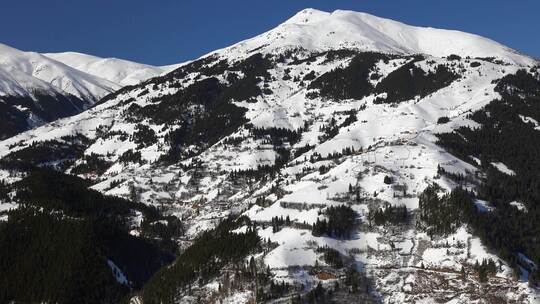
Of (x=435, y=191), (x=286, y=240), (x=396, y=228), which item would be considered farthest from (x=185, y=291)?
(x=435, y=191)

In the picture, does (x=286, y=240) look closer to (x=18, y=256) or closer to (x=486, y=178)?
(x=486, y=178)

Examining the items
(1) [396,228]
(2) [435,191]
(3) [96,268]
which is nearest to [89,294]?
(3) [96,268]

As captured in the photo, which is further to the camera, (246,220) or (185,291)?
(246,220)

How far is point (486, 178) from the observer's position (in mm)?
194000

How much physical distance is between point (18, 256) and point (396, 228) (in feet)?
355

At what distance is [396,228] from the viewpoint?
6599 inches

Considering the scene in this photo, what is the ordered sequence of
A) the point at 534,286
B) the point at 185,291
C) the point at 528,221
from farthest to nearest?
the point at 528,221 → the point at 185,291 → the point at 534,286

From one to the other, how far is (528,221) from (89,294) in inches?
4667

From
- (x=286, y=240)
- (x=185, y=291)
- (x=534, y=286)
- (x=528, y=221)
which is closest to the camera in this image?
(x=534, y=286)

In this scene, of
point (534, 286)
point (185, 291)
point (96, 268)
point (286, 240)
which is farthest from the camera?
point (96, 268)

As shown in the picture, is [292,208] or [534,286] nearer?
[534,286]

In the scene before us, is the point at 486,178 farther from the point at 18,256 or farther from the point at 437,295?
the point at 18,256

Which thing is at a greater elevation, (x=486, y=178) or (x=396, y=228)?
(x=486, y=178)

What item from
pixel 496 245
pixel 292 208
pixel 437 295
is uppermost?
pixel 292 208
